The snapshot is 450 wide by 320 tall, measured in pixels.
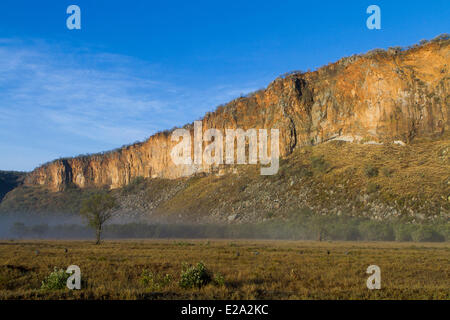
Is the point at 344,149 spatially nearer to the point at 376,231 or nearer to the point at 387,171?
the point at 387,171

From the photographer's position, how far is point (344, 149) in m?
77.4

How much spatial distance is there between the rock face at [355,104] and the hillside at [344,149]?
0.63 feet

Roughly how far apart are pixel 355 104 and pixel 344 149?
10.6 meters

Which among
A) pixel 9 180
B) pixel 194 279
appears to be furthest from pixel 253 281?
pixel 9 180

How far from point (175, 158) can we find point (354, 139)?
5876 centimetres

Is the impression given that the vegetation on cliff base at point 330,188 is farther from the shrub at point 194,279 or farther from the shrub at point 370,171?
the shrub at point 194,279

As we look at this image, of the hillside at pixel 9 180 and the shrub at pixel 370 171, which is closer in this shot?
the shrub at pixel 370 171

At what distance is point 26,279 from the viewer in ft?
53.8

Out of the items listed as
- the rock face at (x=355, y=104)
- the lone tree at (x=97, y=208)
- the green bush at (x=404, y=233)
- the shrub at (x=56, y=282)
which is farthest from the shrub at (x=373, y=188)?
the shrub at (x=56, y=282)

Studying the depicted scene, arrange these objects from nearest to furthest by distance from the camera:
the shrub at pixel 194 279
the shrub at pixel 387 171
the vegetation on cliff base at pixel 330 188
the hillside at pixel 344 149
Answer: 1. the shrub at pixel 194 279
2. the vegetation on cliff base at pixel 330 188
3. the hillside at pixel 344 149
4. the shrub at pixel 387 171

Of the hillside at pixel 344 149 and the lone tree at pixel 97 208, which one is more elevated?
the hillside at pixel 344 149

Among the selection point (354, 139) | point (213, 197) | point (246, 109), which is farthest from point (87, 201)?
point (246, 109)

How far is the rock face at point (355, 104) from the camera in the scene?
7119 cm
